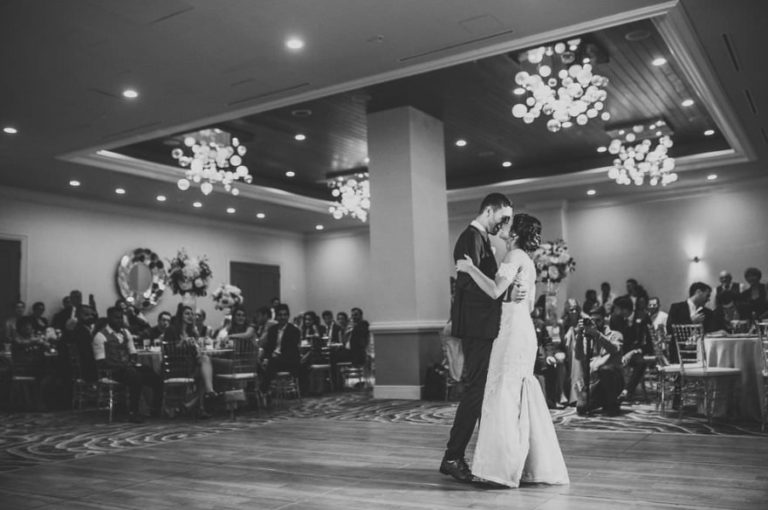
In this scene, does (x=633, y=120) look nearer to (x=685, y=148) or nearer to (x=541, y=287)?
(x=685, y=148)

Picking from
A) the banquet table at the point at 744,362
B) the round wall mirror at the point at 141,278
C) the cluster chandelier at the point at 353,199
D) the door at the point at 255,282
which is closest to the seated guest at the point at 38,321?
the round wall mirror at the point at 141,278

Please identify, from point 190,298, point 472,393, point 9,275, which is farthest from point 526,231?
point 9,275

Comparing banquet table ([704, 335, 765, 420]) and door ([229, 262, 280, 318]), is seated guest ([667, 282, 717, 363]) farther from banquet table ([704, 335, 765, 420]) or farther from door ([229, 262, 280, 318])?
door ([229, 262, 280, 318])

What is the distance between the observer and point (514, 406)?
12.5 feet

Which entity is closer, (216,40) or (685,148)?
(216,40)

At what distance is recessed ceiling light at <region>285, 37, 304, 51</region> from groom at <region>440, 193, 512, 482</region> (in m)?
3.40

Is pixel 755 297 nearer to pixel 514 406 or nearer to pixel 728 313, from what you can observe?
pixel 728 313

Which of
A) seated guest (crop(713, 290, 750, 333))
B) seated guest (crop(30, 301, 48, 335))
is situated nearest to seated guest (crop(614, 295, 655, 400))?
seated guest (crop(713, 290, 750, 333))

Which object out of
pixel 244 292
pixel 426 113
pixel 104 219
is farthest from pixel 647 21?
pixel 244 292

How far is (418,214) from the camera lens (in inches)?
376

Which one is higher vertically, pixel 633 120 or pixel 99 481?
pixel 633 120

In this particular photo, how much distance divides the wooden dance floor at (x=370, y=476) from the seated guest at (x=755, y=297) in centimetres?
325

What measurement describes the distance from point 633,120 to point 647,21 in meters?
4.21

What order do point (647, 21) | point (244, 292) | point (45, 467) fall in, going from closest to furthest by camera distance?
1. point (45, 467)
2. point (647, 21)
3. point (244, 292)
